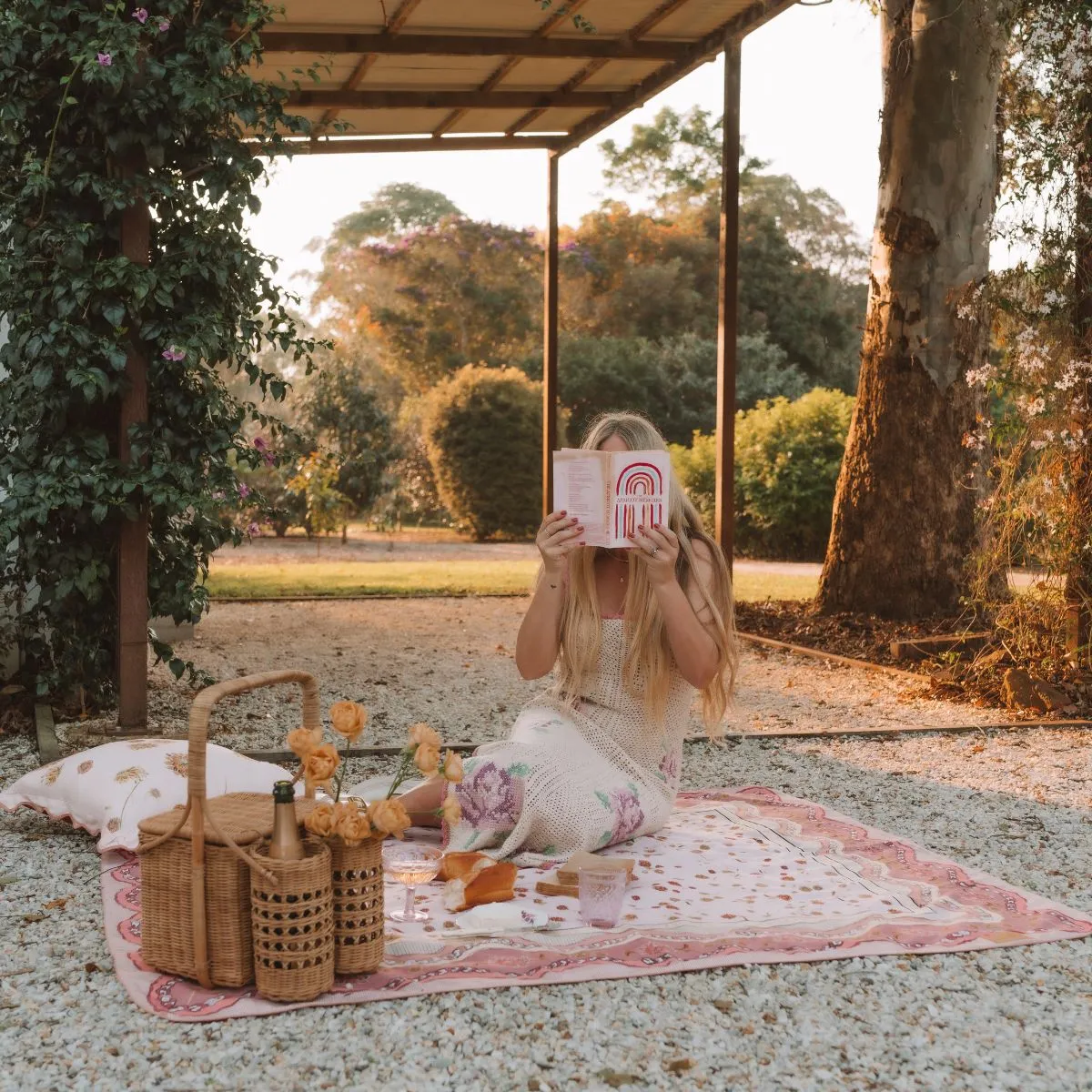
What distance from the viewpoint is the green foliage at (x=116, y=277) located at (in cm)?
423

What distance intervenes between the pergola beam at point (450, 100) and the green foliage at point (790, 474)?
4499 mm

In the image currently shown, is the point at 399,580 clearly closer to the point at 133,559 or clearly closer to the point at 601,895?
the point at 133,559

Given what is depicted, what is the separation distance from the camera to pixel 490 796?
3.04m

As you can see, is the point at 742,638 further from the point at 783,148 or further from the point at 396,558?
the point at 783,148

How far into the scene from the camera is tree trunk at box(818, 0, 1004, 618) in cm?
698

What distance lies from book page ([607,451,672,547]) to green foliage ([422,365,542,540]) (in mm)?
11950

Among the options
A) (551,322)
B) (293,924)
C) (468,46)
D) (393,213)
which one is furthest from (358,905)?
(393,213)

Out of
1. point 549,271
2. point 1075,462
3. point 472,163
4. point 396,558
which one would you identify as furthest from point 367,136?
point 472,163

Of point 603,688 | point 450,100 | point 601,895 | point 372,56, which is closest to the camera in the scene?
point 601,895

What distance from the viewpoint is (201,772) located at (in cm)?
224

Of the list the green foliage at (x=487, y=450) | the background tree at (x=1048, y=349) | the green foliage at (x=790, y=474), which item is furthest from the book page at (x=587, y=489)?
the green foliage at (x=487, y=450)

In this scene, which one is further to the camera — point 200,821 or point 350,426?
point 350,426

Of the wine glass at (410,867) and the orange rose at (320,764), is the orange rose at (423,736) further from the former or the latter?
the wine glass at (410,867)

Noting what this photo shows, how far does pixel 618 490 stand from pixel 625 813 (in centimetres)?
79
